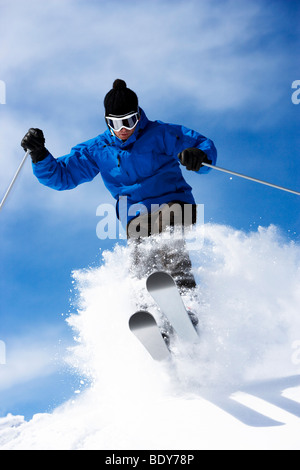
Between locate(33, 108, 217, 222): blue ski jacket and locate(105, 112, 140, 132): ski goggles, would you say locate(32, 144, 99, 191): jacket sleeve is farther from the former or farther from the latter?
locate(105, 112, 140, 132): ski goggles

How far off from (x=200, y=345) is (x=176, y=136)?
6.73ft

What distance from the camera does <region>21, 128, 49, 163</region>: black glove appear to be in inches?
150

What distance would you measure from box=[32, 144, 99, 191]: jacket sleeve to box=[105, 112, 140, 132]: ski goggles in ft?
1.67

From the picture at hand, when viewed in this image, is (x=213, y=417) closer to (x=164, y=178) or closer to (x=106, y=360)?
(x=106, y=360)

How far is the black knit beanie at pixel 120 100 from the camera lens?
3832 mm

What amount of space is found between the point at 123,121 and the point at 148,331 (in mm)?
2007

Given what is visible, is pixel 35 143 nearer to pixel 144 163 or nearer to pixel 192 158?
pixel 144 163

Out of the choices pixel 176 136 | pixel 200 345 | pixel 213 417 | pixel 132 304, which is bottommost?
pixel 213 417

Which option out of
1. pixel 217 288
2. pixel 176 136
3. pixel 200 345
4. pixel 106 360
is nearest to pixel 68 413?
pixel 106 360

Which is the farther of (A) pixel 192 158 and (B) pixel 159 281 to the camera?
(A) pixel 192 158

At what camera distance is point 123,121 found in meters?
3.80

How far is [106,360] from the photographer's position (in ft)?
13.3

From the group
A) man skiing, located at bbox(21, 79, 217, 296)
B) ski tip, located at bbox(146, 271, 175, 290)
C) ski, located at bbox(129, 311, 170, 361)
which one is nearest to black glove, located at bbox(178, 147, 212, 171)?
man skiing, located at bbox(21, 79, 217, 296)

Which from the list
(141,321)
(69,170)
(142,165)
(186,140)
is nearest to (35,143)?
(69,170)
